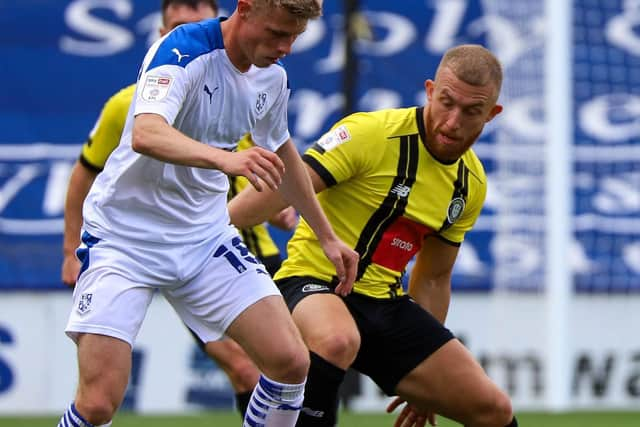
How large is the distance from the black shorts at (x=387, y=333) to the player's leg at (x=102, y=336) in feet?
3.20

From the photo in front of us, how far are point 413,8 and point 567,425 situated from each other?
5.19 meters

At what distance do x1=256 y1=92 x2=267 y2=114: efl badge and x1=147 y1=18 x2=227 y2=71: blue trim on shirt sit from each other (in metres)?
0.25

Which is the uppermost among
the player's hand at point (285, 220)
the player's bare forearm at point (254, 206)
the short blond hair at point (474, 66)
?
the short blond hair at point (474, 66)

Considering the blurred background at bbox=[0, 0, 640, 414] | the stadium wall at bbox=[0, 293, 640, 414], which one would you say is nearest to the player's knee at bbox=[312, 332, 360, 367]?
the blurred background at bbox=[0, 0, 640, 414]

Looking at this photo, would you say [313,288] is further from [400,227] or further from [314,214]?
[314,214]

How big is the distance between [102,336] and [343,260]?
0.98 meters

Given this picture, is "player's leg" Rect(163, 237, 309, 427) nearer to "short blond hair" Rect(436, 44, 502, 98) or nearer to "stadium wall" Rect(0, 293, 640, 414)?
"short blond hair" Rect(436, 44, 502, 98)

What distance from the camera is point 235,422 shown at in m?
9.14

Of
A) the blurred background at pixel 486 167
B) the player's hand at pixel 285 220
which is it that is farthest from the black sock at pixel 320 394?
the blurred background at pixel 486 167

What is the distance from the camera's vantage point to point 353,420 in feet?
31.0

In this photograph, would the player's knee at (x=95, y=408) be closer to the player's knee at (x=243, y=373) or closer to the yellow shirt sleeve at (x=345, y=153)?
the yellow shirt sleeve at (x=345, y=153)

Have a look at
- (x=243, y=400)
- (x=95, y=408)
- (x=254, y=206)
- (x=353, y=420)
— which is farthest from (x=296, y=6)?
(x=353, y=420)

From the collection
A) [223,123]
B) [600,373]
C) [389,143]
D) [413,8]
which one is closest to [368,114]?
[389,143]

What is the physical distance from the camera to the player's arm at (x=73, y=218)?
20.0 feet
